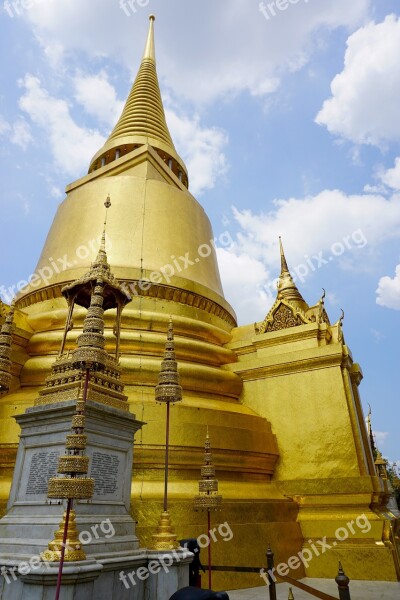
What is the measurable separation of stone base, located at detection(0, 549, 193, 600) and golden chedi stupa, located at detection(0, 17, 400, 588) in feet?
3.62

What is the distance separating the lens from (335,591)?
522cm

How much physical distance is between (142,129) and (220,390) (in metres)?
9.94

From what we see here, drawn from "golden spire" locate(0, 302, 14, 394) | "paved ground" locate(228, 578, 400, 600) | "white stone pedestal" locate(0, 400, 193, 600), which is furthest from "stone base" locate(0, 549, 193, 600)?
"golden spire" locate(0, 302, 14, 394)

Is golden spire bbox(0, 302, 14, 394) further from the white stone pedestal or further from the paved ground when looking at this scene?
the paved ground

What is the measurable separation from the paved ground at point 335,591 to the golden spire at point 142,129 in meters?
11.9

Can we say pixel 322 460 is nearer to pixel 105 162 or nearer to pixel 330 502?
pixel 330 502

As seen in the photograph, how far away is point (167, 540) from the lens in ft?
14.2

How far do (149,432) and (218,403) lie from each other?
1.81m

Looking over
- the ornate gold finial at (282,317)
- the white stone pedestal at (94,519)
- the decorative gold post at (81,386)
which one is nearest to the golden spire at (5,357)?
the decorative gold post at (81,386)

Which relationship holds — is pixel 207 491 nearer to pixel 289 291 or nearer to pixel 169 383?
pixel 169 383

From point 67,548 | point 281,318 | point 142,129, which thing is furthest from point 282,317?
point 142,129

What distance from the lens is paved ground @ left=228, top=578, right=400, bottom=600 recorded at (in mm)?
4898

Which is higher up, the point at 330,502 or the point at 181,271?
the point at 181,271

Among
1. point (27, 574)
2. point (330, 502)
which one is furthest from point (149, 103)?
point (27, 574)
